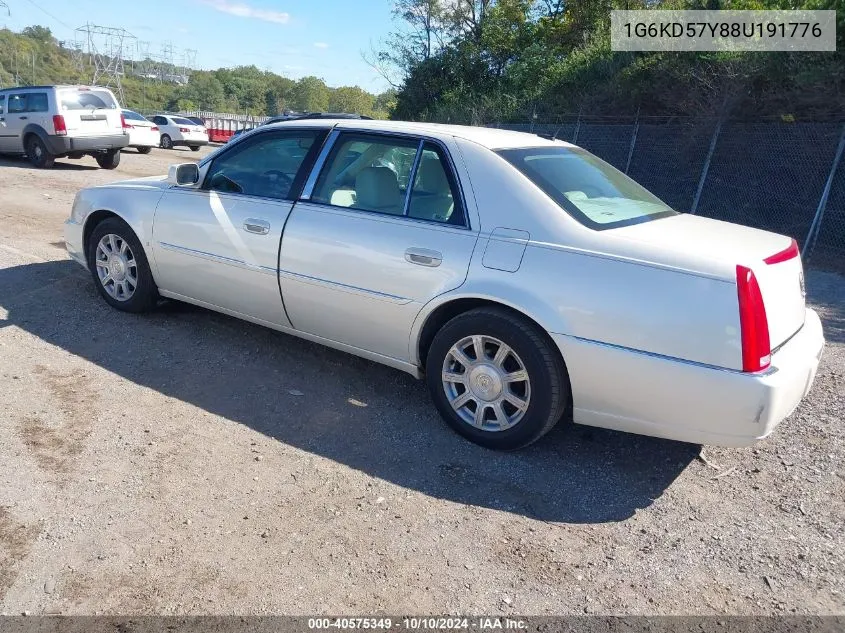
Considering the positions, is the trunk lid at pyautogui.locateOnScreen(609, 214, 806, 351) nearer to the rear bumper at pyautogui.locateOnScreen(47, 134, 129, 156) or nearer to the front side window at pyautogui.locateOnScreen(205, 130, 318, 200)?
the front side window at pyautogui.locateOnScreen(205, 130, 318, 200)

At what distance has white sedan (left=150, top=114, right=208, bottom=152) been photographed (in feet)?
91.5

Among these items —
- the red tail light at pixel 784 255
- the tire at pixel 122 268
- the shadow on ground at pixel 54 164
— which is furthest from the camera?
the shadow on ground at pixel 54 164

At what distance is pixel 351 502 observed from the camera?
318 centimetres

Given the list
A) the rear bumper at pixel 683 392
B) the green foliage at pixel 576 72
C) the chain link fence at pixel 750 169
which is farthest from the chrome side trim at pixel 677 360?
the green foliage at pixel 576 72

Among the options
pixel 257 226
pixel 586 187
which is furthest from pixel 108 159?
pixel 586 187

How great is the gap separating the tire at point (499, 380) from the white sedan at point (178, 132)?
27.1m

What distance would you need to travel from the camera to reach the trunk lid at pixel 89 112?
47.4 ft

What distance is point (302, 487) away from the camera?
3279mm

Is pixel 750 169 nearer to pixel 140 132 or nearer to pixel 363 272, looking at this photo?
pixel 363 272

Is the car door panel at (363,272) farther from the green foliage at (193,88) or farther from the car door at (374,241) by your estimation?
the green foliage at (193,88)

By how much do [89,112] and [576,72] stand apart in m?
11.2

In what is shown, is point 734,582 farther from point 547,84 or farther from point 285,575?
point 547,84

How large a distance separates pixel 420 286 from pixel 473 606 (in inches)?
68.7

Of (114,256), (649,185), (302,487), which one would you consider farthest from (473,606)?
(649,185)
